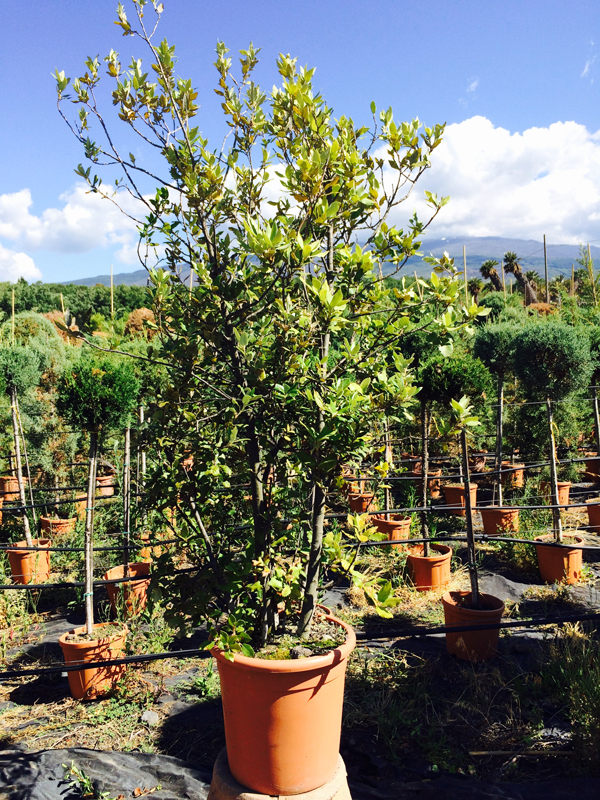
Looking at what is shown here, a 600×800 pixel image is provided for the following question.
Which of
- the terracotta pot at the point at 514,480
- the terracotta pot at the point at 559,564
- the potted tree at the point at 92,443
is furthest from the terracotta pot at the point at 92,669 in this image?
the terracotta pot at the point at 514,480

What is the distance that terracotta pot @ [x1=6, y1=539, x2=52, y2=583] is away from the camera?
543cm

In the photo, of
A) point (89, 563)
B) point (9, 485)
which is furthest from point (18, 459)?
point (89, 563)

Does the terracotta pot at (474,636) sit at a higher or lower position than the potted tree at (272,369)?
lower

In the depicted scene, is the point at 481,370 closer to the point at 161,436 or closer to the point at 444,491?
the point at 444,491

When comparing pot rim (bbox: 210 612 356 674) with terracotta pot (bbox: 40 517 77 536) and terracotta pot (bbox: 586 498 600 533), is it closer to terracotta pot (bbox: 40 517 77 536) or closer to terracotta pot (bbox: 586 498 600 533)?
terracotta pot (bbox: 40 517 77 536)

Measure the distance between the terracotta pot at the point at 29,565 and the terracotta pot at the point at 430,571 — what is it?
3692mm

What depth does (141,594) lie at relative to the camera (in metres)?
4.41

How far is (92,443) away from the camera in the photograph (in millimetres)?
3963

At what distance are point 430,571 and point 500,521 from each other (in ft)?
5.43

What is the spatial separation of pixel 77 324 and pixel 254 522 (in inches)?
38.1

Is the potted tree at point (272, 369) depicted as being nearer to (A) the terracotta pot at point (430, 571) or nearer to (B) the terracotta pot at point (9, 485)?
(A) the terracotta pot at point (430, 571)

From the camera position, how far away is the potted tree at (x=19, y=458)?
18.0ft

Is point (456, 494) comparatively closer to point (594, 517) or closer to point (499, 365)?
point (594, 517)

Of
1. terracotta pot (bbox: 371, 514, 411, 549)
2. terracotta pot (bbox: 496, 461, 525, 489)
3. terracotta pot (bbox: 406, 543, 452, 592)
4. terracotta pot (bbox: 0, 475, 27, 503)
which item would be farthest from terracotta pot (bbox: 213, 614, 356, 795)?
terracotta pot (bbox: 0, 475, 27, 503)
